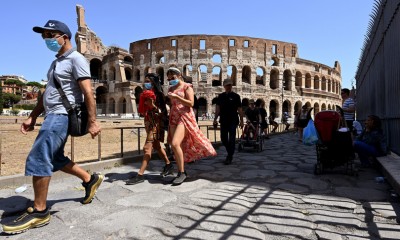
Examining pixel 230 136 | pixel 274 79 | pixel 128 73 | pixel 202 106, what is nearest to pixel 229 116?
pixel 230 136

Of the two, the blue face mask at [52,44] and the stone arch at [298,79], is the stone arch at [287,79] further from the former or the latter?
the blue face mask at [52,44]

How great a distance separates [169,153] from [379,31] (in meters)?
4.74

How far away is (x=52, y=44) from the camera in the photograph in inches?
97.0

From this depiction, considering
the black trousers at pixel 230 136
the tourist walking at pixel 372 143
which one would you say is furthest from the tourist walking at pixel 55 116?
the tourist walking at pixel 372 143

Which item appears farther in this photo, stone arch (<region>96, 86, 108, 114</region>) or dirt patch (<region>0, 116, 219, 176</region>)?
stone arch (<region>96, 86, 108, 114</region>)

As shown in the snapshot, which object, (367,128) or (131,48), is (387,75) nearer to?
(367,128)

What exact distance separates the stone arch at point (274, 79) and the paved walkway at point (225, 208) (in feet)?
116

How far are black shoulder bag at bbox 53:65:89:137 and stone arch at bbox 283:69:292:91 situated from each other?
38.7 meters

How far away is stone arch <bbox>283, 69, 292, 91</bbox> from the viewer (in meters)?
38.6

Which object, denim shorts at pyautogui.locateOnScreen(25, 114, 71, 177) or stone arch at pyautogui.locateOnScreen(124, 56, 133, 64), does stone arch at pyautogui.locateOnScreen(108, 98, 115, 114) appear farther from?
denim shorts at pyautogui.locateOnScreen(25, 114, 71, 177)

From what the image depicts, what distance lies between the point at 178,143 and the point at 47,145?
159 cm

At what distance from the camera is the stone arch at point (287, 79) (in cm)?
3859

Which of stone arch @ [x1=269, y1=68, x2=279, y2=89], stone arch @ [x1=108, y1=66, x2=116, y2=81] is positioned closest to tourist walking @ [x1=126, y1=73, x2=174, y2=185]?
stone arch @ [x1=269, y1=68, x2=279, y2=89]

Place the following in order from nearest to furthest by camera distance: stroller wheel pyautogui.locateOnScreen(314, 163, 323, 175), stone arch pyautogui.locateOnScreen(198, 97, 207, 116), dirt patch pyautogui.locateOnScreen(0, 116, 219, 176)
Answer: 1. stroller wheel pyautogui.locateOnScreen(314, 163, 323, 175)
2. dirt patch pyautogui.locateOnScreen(0, 116, 219, 176)
3. stone arch pyautogui.locateOnScreen(198, 97, 207, 116)
